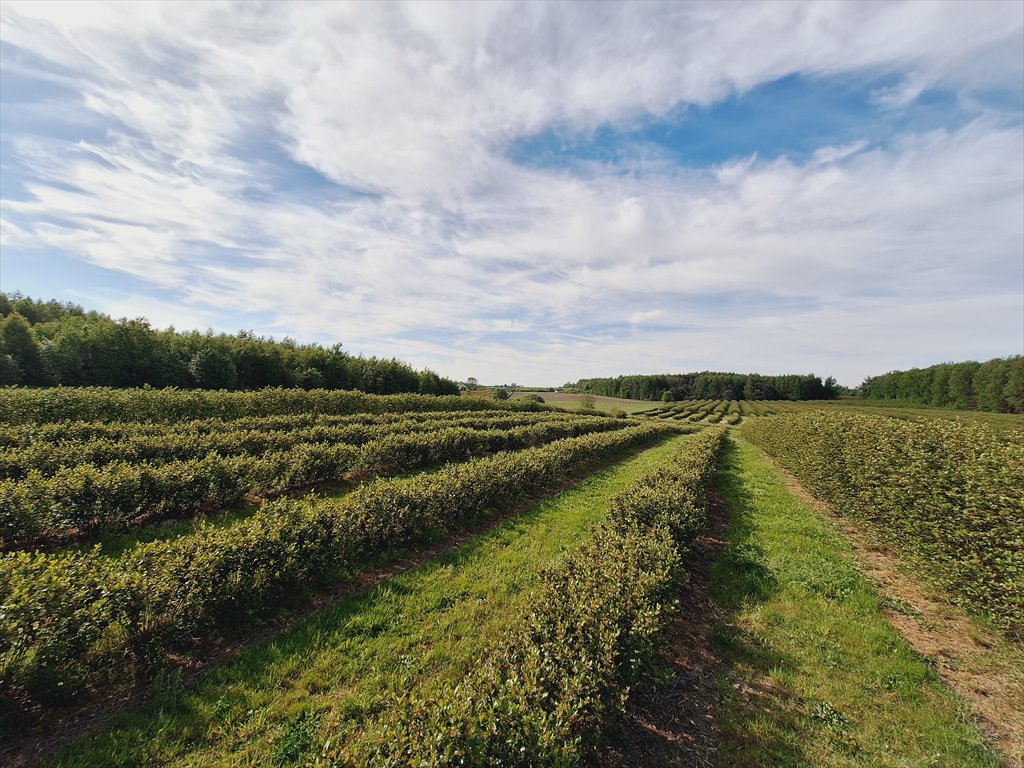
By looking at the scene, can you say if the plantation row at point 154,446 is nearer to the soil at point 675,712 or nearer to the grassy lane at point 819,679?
the soil at point 675,712

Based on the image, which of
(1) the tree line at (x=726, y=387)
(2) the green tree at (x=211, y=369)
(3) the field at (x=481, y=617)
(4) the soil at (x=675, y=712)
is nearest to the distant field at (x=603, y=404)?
(1) the tree line at (x=726, y=387)

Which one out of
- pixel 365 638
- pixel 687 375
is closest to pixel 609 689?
pixel 365 638

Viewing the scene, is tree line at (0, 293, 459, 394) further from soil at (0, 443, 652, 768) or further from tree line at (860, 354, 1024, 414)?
tree line at (860, 354, 1024, 414)

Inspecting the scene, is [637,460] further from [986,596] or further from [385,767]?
[385,767]

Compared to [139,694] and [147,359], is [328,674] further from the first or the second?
[147,359]

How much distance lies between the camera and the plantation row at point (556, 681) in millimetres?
3057

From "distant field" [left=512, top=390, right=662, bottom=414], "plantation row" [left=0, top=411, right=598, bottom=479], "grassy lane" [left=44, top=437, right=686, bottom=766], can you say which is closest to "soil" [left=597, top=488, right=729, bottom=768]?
"grassy lane" [left=44, top=437, right=686, bottom=766]

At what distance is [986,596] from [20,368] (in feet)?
190

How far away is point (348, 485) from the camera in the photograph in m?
13.3

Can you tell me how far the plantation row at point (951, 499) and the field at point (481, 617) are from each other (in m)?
0.06

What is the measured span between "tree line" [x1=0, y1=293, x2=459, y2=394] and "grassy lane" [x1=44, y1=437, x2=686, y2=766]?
43662 mm

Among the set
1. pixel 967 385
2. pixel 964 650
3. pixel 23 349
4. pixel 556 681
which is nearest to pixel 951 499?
pixel 964 650

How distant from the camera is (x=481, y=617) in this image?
20.7 feet

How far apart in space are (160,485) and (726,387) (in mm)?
155103
